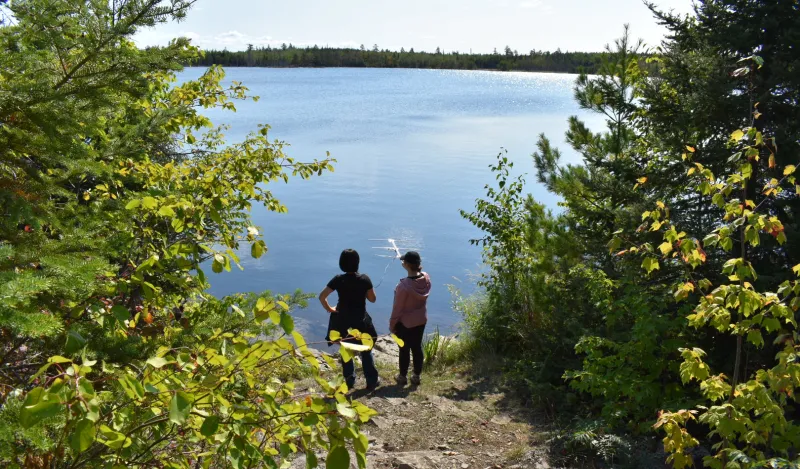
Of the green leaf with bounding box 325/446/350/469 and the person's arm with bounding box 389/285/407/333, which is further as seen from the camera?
the person's arm with bounding box 389/285/407/333

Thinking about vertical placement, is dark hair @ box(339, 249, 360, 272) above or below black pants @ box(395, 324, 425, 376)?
above

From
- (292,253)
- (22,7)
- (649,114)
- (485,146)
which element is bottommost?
(292,253)

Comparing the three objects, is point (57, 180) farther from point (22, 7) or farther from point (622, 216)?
point (622, 216)

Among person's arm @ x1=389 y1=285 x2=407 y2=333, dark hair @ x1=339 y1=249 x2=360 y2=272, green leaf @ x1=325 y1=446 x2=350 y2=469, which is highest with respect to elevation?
green leaf @ x1=325 y1=446 x2=350 y2=469

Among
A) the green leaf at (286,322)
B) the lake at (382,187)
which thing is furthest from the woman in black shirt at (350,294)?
the lake at (382,187)

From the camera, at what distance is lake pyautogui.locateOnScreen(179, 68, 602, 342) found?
13.2m

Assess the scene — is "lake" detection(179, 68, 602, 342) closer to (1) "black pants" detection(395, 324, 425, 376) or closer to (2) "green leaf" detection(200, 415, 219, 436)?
(1) "black pants" detection(395, 324, 425, 376)

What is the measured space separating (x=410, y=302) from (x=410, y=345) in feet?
2.04

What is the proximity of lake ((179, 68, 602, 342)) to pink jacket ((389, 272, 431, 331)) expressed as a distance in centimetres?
475

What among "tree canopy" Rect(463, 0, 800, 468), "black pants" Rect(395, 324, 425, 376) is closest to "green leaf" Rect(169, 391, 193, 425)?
"tree canopy" Rect(463, 0, 800, 468)

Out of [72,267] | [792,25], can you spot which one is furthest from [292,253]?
[72,267]

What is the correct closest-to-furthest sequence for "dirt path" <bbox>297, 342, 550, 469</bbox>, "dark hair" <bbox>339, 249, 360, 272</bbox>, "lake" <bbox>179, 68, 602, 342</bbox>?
"dirt path" <bbox>297, 342, 550, 469</bbox>
"dark hair" <bbox>339, 249, 360, 272</bbox>
"lake" <bbox>179, 68, 602, 342</bbox>

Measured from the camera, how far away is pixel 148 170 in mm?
4496

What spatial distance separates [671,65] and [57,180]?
5.72 m
